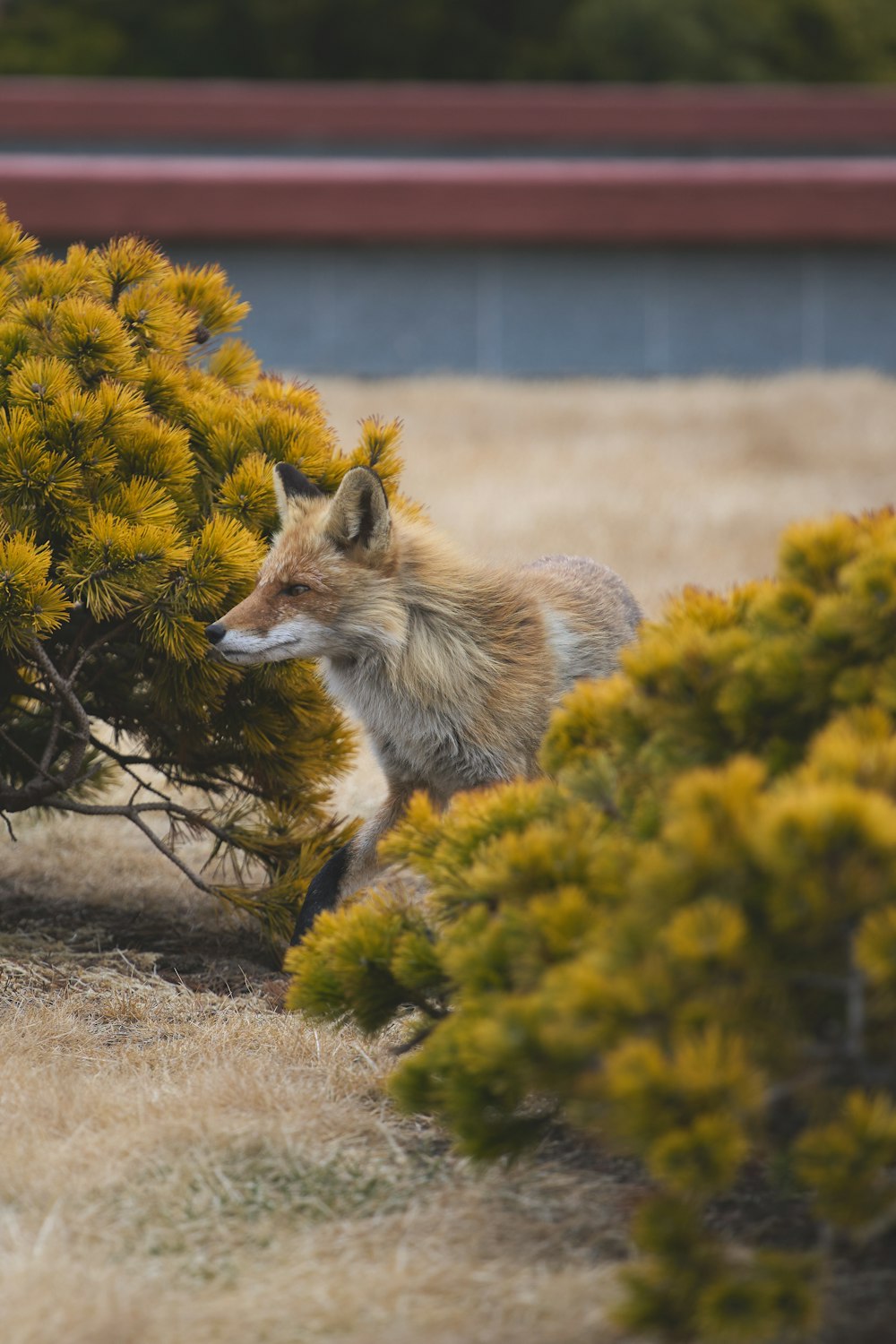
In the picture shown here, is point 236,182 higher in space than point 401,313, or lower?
higher

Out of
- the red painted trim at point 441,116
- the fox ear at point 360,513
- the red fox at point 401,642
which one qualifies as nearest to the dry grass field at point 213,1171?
the red fox at point 401,642

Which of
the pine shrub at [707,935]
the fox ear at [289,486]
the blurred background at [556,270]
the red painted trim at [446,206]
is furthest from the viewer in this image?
the red painted trim at [446,206]

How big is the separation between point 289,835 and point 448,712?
41.1 inches

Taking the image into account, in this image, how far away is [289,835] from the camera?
16.8 ft

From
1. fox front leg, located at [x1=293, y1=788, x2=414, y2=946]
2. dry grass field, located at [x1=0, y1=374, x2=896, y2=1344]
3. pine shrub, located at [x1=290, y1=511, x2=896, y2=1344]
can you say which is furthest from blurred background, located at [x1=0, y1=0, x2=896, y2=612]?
pine shrub, located at [x1=290, y1=511, x2=896, y2=1344]

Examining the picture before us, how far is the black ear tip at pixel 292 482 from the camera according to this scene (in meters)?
4.32

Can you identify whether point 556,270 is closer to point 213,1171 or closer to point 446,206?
point 446,206

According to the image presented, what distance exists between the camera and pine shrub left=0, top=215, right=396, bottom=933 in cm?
426

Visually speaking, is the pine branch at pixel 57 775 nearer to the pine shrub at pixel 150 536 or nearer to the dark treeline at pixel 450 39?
the pine shrub at pixel 150 536

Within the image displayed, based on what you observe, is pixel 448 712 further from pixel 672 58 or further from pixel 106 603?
pixel 672 58

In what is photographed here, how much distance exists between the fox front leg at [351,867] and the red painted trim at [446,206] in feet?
36.3

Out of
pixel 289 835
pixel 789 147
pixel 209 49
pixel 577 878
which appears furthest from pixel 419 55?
pixel 577 878

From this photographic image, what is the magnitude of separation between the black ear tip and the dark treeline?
74.6 feet

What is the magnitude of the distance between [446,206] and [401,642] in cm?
1131
